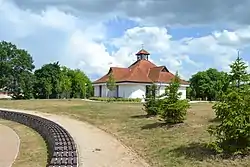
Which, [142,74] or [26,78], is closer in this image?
[142,74]

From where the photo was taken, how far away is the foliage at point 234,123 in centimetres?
1182

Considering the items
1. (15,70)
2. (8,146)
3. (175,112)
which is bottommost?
(8,146)

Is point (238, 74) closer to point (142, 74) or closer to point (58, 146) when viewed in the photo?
point (58, 146)

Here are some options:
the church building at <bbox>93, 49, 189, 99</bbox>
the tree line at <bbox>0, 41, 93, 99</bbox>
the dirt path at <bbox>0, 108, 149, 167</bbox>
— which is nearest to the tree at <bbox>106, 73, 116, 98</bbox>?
the church building at <bbox>93, 49, 189, 99</bbox>

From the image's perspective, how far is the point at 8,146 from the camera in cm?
1933

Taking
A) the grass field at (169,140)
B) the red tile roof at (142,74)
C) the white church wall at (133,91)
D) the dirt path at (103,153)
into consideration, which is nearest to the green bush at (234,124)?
the grass field at (169,140)

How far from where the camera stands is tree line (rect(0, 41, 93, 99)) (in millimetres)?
Result: 68625

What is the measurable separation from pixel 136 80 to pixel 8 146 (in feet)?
109

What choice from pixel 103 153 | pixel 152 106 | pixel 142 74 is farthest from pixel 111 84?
pixel 103 153

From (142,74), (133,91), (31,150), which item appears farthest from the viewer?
(142,74)

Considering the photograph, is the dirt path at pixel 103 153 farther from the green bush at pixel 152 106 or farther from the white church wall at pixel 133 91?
the white church wall at pixel 133 91

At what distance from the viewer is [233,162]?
11.3m

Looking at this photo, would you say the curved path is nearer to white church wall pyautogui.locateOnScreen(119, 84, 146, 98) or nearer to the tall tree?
the tall tree

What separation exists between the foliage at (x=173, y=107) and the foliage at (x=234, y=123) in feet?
19.4
